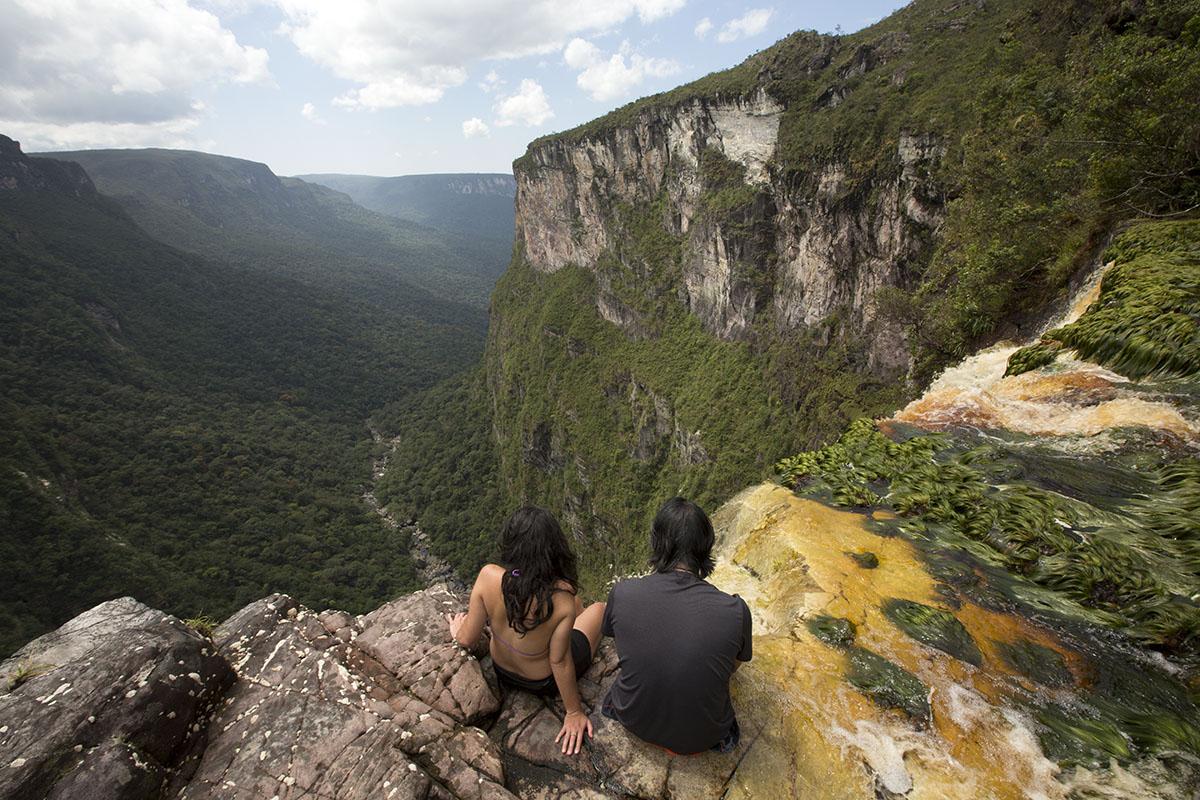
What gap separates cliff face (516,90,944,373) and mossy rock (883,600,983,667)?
23.9 metres

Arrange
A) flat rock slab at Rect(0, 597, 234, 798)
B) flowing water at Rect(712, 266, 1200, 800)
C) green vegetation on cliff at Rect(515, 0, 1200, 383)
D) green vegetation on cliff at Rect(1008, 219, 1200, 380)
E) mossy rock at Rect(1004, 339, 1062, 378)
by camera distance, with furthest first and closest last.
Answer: green vegetation on cliff at Rect(515, 0, 1200, 383) < mossy rock at Rect(1004, 339, 1062, 378) < green vegetation on cliff at Rect(1008, 219, 1200, 380) < flowing water at Rect(712, 266, 1200, 800) < flat rock slab at Rect(0, 597, 234, 798)

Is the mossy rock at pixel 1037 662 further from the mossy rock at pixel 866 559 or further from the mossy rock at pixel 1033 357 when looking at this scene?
the mossy rock at pixel 1033 357

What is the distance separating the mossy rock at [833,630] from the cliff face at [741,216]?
24.3 metres

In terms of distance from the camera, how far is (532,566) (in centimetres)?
358

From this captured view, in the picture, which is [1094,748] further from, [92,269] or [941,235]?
[92,269]

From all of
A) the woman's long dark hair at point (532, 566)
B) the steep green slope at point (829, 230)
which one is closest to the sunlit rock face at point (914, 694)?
the woman's long dark hair at point (532, 566)

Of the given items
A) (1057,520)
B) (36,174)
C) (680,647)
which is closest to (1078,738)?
(1057,520)

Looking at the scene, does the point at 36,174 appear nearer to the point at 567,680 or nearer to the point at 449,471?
the point at 449,471

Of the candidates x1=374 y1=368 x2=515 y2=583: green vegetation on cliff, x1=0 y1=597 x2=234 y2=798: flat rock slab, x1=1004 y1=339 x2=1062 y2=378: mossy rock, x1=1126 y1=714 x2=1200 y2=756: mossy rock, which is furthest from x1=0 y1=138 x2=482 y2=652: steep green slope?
x1=1004 y1=339 x2=1062 y2=378: mossy rock

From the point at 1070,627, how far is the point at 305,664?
5774mm

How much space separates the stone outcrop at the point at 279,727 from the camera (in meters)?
3.00

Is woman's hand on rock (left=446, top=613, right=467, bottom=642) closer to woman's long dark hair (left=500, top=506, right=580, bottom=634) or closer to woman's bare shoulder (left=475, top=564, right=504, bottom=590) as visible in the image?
woman's bare shoulder (left=475, top=564, right=504, bottom=590)

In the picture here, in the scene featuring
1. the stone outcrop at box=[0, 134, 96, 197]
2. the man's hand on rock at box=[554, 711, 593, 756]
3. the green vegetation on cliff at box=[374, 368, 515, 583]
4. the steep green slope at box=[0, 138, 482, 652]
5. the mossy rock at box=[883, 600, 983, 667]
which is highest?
the stone outcrop at box=[0, 134, 96, 197]

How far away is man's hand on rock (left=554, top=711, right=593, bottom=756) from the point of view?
352cm
